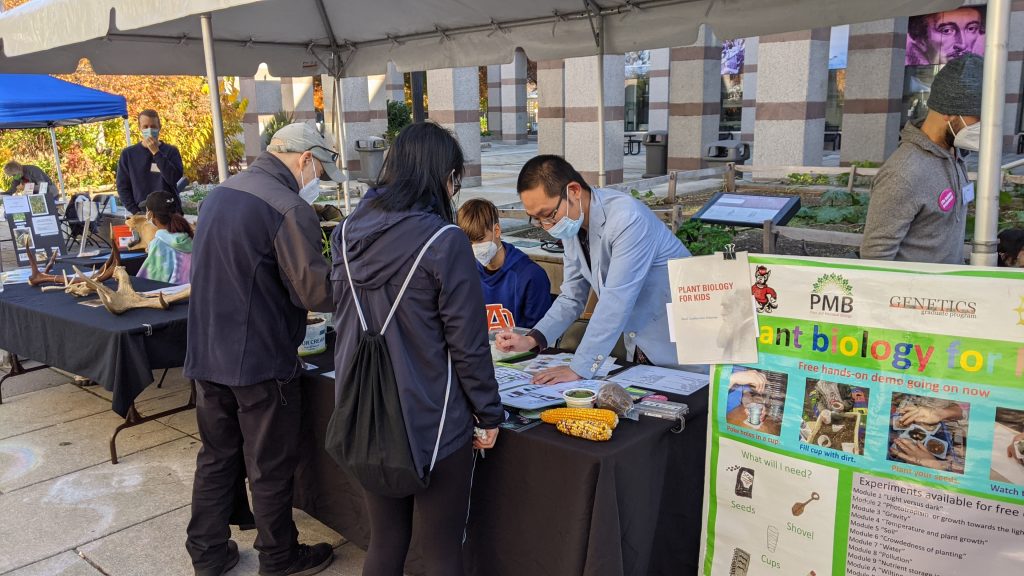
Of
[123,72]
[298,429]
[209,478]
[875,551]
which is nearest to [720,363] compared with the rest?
[875,551]

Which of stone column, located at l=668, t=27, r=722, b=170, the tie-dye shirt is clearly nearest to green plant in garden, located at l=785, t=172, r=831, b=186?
stone column, located at l=668, t=27, r=722, b=170

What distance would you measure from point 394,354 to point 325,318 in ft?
6.01

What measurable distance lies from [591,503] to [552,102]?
1352 cm

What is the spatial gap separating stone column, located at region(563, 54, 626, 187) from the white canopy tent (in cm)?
673

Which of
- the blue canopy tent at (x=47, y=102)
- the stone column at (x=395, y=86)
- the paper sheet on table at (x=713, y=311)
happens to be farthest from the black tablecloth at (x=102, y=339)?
the stone column at (x=395, y=86)

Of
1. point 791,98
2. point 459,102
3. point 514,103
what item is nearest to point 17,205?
point 459,102

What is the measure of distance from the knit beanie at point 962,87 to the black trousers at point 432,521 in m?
2.17

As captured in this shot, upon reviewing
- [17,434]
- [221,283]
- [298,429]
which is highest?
[221,283]

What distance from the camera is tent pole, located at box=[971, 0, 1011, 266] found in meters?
2.13

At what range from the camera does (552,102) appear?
15.2m

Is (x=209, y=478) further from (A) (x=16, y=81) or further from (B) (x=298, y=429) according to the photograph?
(A) (x=16, y=81)

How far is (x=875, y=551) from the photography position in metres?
2.11

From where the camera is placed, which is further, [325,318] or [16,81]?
[16,81]

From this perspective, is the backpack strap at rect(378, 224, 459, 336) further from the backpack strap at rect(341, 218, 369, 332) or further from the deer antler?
the deer antler
